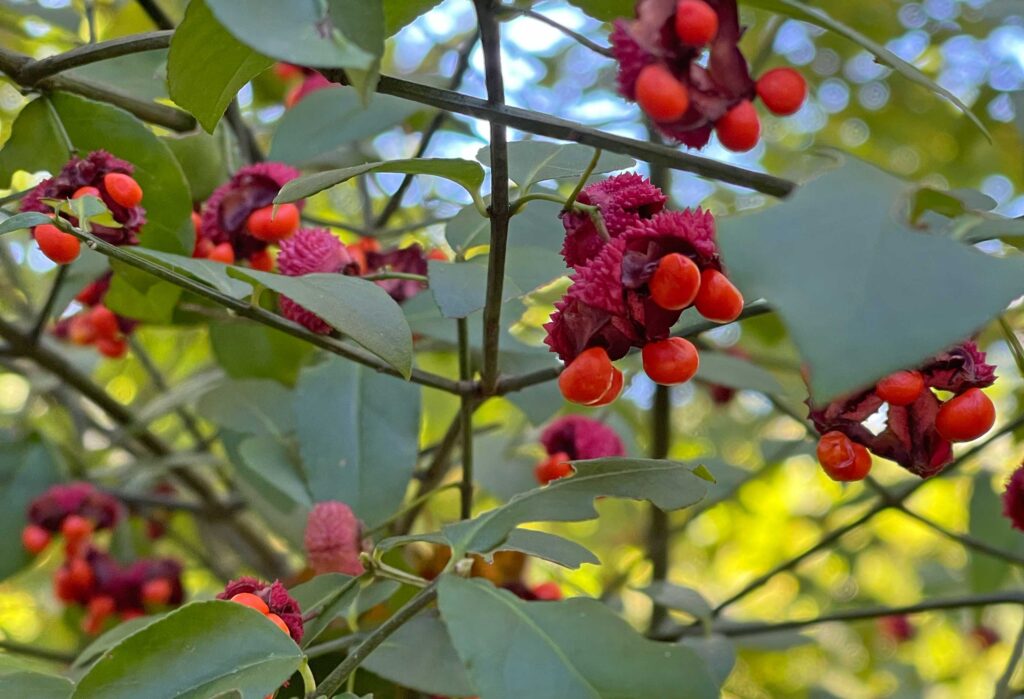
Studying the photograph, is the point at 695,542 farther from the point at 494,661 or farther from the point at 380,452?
the point at 494,661

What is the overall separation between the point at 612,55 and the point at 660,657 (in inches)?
11.7

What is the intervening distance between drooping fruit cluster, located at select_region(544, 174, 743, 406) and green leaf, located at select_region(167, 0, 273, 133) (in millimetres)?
217

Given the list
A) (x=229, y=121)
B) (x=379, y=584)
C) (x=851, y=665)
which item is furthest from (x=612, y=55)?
(x=851, y=665)

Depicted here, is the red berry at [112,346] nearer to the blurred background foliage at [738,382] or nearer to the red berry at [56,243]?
the blurred background foliage at [738,382]

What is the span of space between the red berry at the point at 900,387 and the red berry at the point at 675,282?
112 mm

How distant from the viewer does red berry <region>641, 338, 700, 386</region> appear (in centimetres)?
56

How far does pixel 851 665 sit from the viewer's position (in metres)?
1.87

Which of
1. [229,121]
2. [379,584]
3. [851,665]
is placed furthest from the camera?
[851,665]

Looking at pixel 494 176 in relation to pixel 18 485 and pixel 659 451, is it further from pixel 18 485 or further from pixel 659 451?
pixel 18 485

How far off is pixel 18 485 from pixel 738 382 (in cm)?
82

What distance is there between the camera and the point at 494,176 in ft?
1.82

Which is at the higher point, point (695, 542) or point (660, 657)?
point (660, 657)

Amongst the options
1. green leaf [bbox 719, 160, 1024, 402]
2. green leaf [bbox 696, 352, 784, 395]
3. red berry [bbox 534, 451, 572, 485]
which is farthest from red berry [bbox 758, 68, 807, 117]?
green leaf [bbox 696, 352, 784, 395]

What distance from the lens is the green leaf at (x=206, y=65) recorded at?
559 mm
